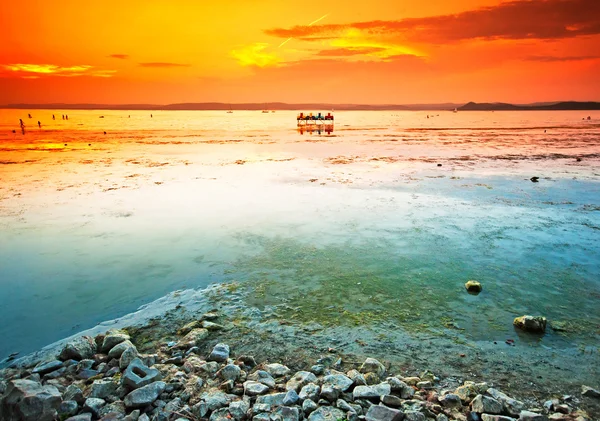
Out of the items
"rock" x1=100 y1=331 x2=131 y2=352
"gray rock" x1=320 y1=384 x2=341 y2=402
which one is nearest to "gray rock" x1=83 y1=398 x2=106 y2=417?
"rock" x1=100 y1=331 x2=131 y2=352

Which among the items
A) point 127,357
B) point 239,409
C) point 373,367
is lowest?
point 373,367

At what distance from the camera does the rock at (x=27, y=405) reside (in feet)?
13.8

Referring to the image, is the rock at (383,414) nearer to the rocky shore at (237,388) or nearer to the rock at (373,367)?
the rocky shore at (237,388)

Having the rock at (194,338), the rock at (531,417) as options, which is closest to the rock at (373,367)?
the rock at (531,417)

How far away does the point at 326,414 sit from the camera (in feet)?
14.7

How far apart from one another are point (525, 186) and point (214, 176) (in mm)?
17796

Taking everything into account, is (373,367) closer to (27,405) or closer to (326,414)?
(326,414)

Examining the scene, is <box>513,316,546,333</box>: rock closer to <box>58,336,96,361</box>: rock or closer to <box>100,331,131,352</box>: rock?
<box>100,331,131,352</box>: rock

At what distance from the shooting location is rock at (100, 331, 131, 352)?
6.03 m

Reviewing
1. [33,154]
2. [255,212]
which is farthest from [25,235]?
[33,154]

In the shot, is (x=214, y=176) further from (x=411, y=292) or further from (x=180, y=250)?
(x=411, y=292)

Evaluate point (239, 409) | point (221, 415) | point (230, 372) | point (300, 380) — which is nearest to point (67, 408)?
point (221, 415)

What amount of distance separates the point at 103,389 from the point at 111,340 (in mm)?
1330

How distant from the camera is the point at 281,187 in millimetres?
19500
